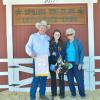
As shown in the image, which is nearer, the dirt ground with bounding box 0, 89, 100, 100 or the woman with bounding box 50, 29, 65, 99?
the woman with bounding box 50, 29, 65, 99

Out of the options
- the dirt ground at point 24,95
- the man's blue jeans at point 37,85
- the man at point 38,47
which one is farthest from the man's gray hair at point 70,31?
the dirt ground at point 24,95

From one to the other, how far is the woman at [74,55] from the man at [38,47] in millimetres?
448

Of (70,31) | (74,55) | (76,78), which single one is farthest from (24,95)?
(70,31)

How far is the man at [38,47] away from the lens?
29.0ft

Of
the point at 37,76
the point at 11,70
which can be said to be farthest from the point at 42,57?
the point at 11,70

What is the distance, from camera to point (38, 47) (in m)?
8.83

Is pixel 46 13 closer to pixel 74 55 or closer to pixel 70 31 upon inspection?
pixel 70 31

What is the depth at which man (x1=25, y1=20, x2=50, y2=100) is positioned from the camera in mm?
8828

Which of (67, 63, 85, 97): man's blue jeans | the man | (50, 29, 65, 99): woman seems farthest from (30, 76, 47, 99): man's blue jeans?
(67, 63, 85, 97): man's blue jeans

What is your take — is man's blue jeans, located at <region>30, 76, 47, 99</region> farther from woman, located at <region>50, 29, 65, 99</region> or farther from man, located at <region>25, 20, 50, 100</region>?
woman, located at <region>50, 29, 65, 99</region>

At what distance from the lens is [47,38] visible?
8.99 meters

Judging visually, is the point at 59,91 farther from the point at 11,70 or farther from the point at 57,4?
the point at 57,4

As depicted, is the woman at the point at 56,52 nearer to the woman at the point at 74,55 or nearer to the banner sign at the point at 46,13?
the woman at the point at 74,55

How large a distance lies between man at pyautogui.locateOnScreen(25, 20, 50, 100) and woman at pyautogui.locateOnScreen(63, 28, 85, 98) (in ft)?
1.47
